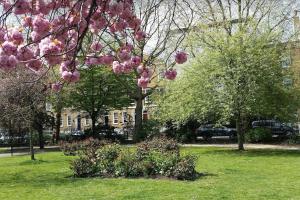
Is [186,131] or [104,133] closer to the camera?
[186,131]

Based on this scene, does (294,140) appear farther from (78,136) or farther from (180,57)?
(180,57)

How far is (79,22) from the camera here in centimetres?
441

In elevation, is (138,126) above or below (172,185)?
above

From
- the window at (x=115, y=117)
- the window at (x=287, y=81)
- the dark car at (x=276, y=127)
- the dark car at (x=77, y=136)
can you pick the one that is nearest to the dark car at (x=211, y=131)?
the dark car at (x=276, y=127)

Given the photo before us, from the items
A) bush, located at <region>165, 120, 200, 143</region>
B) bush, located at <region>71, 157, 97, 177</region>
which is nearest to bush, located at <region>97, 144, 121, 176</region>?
bush, located at <region>71, 157, 97, 177</region>

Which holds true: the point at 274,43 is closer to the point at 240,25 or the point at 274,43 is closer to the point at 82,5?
the point at 240,25

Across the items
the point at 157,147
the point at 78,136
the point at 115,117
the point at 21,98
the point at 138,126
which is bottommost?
the point at 157,147

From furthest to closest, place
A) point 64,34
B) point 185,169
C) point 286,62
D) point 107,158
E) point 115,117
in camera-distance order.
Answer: point 115,117 < point 286,62 < point 107,158 < point 185,169 < point 64,34

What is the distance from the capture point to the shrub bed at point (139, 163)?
1388 cm

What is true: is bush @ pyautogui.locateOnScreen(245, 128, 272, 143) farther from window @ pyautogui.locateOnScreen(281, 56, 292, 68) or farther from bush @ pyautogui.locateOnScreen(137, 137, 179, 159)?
bush @ pyautogui.locateOnScreen(137, 137, 179, 159)

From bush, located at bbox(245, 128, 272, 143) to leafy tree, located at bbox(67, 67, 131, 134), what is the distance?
1112cm

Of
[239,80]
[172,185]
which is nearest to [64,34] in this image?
[172,185]

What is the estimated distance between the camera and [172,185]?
12500mm

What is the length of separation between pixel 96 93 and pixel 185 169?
2454 cm
